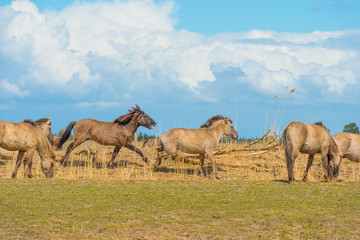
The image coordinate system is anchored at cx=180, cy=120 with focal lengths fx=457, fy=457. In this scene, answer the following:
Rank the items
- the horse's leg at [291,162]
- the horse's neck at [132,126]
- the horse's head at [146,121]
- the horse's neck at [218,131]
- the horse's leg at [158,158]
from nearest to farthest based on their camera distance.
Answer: the horse's leg at [291,162] < the horse's neck at [218,131] < the horse's leg at [158,158] < the horse's neck at [132,126] < the horse's head at [146,121]

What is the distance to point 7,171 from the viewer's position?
13.8m

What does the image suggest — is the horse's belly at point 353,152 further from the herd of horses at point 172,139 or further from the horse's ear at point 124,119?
the horse's ear at point 124,119

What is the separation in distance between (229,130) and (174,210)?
745cm

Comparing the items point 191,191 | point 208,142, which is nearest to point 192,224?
point 191,191

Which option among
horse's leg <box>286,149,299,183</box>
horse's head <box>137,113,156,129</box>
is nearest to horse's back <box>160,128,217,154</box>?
horse's head <box>137,113,156,129</box>

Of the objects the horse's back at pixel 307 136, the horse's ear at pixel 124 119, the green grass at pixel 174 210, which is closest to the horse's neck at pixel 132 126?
the horse's ear at pixel 124 119

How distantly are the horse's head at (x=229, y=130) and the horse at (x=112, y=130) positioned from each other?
2.97 metres

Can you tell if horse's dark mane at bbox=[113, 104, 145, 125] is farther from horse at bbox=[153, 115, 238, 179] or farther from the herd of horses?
horse at bbox=[153, 115, 238, 179]

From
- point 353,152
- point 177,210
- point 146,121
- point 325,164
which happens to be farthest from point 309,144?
point 146,121

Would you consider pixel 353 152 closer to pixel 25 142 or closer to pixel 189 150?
pixel 189 150

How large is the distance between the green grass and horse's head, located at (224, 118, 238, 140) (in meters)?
4.68

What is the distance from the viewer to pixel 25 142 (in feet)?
34.9

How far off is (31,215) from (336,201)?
497 cm

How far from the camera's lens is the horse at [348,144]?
13.3m
